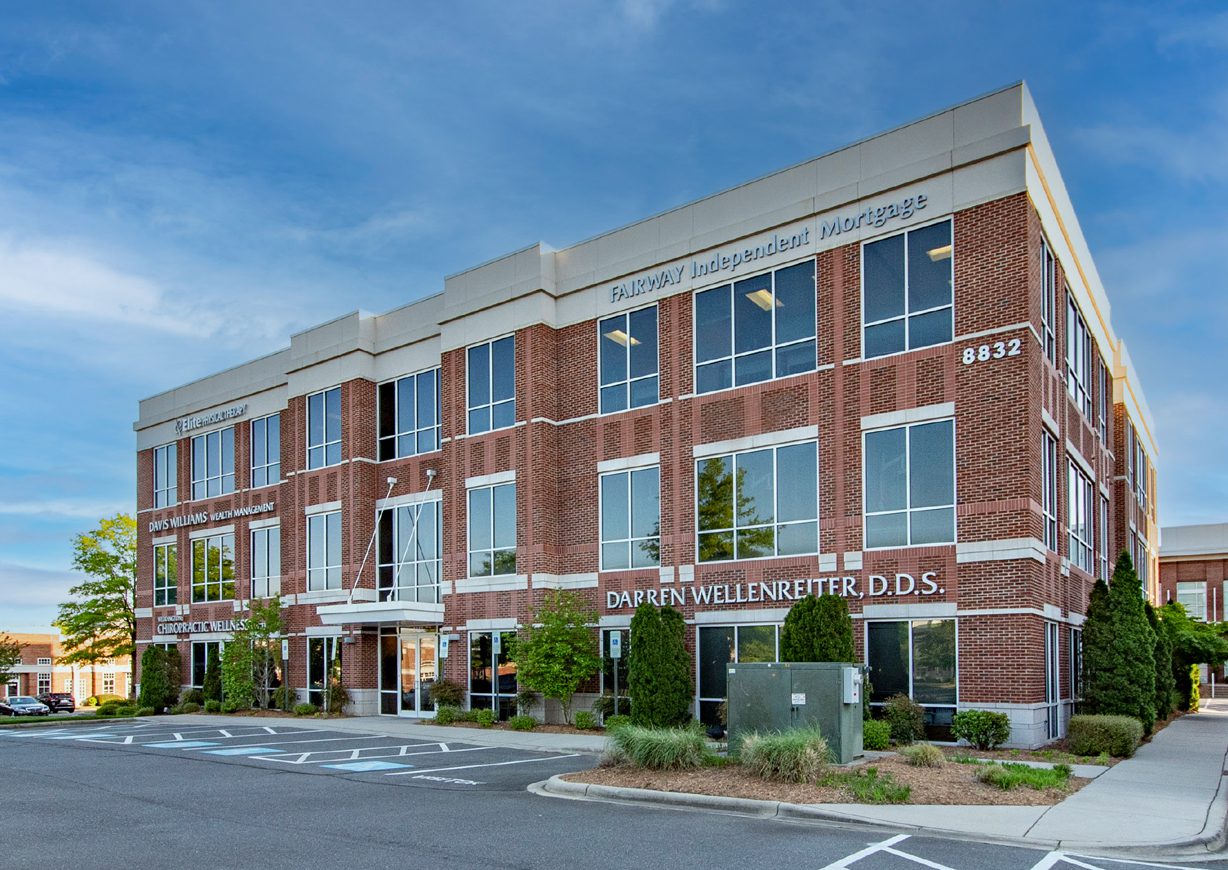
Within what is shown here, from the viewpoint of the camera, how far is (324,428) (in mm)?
33906

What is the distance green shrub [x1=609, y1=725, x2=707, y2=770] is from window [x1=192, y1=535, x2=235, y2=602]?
25.6 metres

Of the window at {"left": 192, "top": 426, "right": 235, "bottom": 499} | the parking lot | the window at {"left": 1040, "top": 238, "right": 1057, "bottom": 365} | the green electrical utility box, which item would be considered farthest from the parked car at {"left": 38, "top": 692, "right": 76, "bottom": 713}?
the window at {"left": 1040, "top": 238, "right": 1057, "bottom": 365}

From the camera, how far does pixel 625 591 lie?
25578mm

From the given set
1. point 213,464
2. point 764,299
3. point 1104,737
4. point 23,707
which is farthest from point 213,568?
point 1104,737

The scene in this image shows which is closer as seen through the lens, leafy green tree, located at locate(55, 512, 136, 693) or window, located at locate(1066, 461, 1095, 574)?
window, located at locate(1066, 461, 1095, 574)

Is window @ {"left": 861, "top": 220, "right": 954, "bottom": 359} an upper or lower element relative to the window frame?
upper

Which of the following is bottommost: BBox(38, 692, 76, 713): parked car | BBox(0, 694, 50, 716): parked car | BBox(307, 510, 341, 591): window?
BBox(38, 692, 76, 713): parked car

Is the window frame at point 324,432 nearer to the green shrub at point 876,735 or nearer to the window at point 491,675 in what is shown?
the window at point 491,675

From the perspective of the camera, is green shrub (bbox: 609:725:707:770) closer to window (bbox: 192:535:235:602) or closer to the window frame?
the window frame

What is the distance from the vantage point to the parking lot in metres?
17.0

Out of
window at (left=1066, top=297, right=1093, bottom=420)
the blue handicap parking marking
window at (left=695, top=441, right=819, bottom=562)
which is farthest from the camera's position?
window at (left=1066, top=297, right=1093, bottom=420)

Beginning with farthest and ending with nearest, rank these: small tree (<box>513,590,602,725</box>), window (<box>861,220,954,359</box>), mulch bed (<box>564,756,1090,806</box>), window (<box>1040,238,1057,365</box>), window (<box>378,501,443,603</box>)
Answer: window (<box>378,501,443,603</box>) < small tree (<box>513,590,602,725</box>) < window (<box>1040,238,1057,365</box>) < window (<box>861,220,954,359</box>) < mulch bed (<box>564,756,1090,806</box>)

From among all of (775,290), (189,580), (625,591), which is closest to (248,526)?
(189,580)

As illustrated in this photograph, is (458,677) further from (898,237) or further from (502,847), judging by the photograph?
(502,847)
